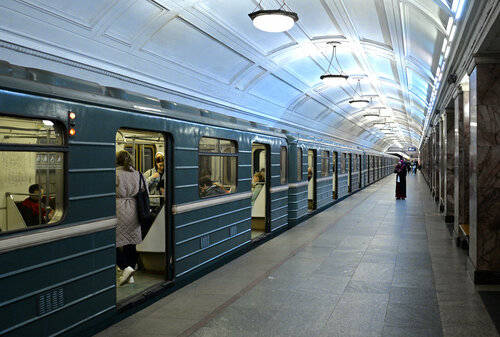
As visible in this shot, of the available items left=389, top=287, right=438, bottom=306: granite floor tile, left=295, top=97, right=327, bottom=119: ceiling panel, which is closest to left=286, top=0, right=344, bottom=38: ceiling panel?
left=389, top=287, right=438, bottom=306: granite floor tile

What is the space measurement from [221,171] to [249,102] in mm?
6517

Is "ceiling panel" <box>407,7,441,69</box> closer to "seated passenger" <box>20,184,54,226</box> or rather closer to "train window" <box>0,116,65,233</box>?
"train window" <box>0,116,65,233</box>

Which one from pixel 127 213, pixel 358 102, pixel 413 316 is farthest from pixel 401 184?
pixel 127 213

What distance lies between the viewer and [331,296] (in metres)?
5.32

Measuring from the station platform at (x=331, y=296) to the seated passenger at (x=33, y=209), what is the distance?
53.2 inches

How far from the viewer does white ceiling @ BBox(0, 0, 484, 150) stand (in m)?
6.34

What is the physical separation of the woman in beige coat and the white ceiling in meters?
2.36

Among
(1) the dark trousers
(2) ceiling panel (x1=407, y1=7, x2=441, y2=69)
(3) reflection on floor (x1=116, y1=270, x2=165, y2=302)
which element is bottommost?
(3) reflection on floor (x1=116, y1=270, x2=165, y2=302)

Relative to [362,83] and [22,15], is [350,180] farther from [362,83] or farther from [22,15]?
[22,15]

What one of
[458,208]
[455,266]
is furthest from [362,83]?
[455,266]

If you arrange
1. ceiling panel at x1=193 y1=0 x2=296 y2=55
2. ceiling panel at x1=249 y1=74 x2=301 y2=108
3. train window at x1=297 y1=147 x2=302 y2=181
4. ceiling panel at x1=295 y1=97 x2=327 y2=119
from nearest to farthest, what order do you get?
ceiling panel at x1=193 y1=0 x2=296 y2=55 → train window at x1=297 y1=147 x2=302 y2=181 → ceiling panel at x1=249 y1=74 x2=301 y2=108 → ceiling panel at x1=295 y1=97 x2=327 y2=119

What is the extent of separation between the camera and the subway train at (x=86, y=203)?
3346 millimetres

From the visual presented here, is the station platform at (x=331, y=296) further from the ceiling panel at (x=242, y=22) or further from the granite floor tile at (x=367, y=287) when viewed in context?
the ceiling panel at (x=242, y=22)

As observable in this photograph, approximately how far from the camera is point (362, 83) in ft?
53.5
